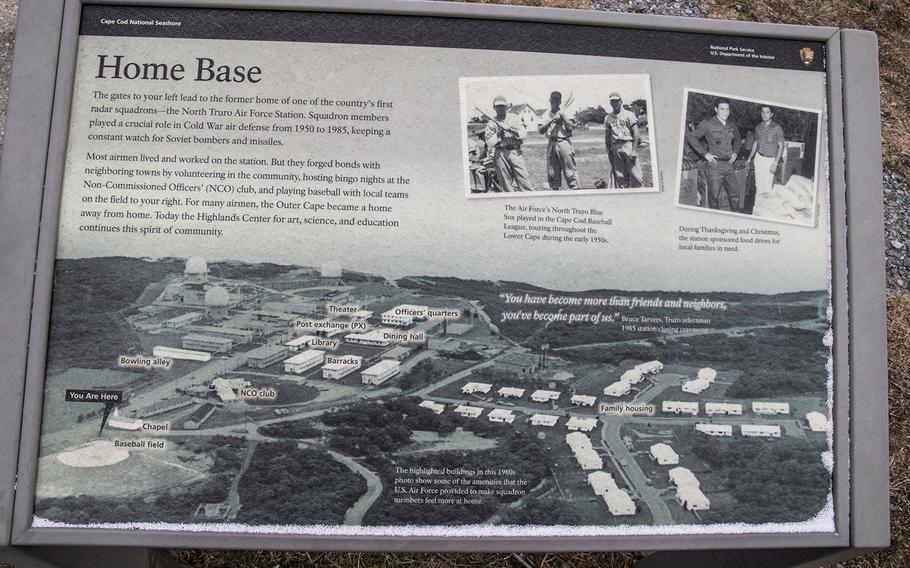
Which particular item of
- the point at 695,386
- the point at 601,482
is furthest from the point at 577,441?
the point at 695,386

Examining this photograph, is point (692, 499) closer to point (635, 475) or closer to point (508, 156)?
point (635, 475)

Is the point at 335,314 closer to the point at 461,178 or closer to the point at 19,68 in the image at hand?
the point at 461,178

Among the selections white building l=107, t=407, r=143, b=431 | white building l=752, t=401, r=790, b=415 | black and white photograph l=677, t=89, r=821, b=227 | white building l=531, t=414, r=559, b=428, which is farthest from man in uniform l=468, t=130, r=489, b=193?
white building l=107, t=407, r=143, b=431

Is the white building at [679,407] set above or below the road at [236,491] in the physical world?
above

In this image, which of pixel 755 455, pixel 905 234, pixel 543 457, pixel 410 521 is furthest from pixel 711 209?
pixel 905 234

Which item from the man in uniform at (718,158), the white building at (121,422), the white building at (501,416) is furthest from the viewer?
the man in uniform at (718,158)

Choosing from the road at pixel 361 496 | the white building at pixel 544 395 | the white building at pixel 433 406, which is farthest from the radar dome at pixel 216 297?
the white building at pixel 544 395

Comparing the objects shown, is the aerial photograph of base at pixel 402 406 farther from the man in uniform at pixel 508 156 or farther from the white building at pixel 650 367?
the man in uniform at pixel 508 156

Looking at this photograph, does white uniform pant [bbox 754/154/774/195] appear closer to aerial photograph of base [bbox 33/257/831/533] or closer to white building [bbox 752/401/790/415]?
aerial photograph of base [bbox 33/257/831/533]
